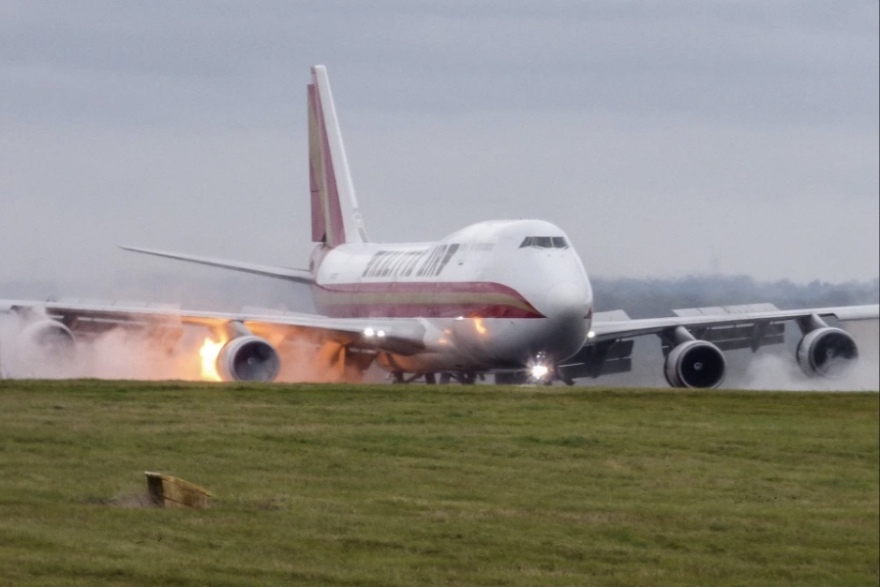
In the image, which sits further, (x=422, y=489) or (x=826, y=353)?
(x=826, y=353)

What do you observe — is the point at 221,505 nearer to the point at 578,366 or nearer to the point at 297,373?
the point at 297,373

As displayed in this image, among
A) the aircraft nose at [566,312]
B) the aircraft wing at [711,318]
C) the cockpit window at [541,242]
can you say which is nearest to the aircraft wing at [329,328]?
the cockpit window at [541,242]

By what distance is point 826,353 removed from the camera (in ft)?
161

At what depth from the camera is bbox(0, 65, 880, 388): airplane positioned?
4169 centimetres

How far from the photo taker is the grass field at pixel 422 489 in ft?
59.4

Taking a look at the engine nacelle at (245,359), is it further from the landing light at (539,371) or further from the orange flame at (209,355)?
the landing light at (539,371)

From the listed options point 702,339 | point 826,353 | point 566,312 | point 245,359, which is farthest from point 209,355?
point 826,353

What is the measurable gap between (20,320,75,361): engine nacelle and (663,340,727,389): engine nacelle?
26.8m

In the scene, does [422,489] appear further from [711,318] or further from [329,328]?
[711,318]

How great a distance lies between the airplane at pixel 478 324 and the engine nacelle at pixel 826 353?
0.04m

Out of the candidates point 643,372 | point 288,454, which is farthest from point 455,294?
point 288,454

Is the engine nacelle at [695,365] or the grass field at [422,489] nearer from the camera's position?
the grass field at [422,489]

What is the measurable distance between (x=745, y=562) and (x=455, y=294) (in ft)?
76.6

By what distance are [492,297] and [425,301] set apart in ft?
12.9
